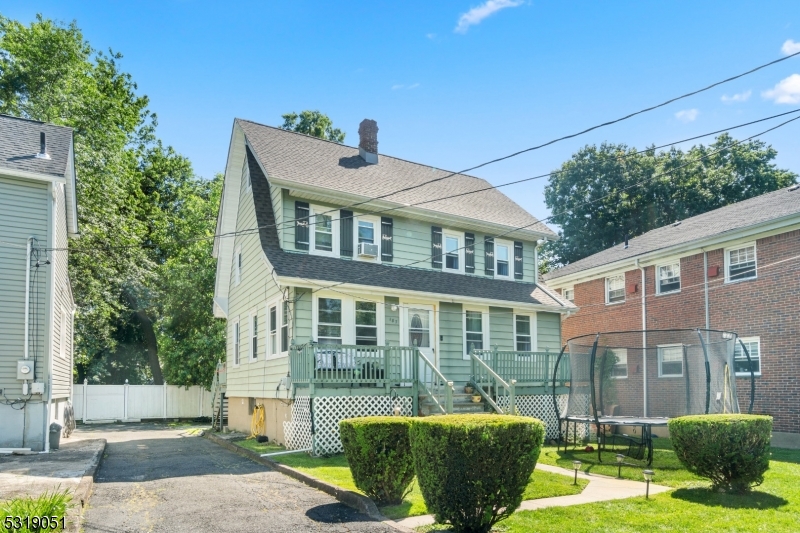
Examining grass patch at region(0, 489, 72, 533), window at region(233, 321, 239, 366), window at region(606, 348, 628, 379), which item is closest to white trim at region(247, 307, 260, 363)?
window at region(233, 321, 239, 366)

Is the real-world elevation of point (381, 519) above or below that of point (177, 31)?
below

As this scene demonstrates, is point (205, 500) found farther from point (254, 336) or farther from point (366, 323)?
point (254, 336)

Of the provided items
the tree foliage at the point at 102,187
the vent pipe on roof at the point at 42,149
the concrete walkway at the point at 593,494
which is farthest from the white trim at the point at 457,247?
the tree foliage at the point at 102,187

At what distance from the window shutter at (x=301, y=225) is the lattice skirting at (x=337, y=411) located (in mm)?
4129

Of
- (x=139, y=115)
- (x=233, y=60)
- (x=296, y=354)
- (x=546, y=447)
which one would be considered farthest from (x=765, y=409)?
(x=139, y=115)

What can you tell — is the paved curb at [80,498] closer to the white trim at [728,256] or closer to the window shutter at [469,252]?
the window shutter at [469,252]

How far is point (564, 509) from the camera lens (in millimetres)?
8180

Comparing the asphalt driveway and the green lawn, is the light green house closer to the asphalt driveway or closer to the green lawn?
the green lawn

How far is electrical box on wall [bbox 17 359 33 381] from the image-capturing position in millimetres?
13844

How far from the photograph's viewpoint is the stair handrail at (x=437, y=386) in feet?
47.9

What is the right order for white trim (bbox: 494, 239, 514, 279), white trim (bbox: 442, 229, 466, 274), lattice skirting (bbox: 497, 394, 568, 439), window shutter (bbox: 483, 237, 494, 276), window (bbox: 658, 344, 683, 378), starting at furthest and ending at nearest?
white trim (bbox: 494, 239, 514, 279), window shutter (bbox: 483, 237, 494, 276), white trim (bbox: 442, 229, 466, 274), window (bbox: 658, 344, 683, 378), lattice skirting (bbox: 497, 394, 568, 439)

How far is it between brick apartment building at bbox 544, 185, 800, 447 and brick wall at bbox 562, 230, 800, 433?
0.03m

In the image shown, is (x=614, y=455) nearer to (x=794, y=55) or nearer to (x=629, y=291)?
(x=794, y=55)

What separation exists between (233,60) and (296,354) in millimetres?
6836
